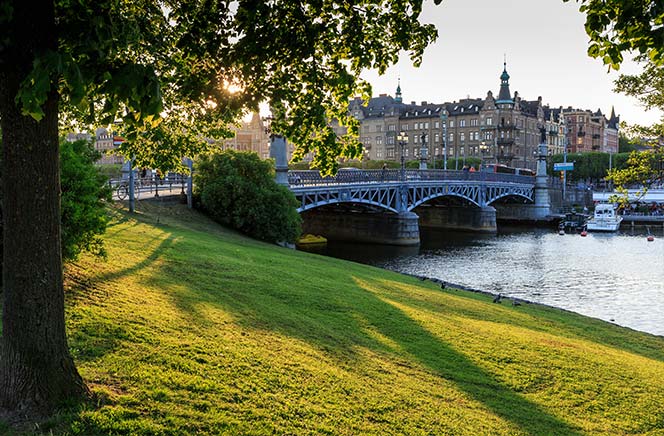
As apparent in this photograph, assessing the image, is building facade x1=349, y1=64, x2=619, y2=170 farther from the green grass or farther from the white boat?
the green grass

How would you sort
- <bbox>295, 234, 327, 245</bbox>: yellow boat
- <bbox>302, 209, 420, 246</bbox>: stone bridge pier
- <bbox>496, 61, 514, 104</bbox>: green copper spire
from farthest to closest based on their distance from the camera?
<bbox>496, 61, 514, 104</bbox>: green copper spire < <bbox>302, 209, 420, 246</bbox>: stone bridge pier < <bbox>295, 234, 327, 245</bbox>: yellow boat

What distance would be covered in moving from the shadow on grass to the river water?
15666 millimetres

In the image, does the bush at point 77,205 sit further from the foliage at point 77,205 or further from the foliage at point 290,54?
the foliage at point 290,54

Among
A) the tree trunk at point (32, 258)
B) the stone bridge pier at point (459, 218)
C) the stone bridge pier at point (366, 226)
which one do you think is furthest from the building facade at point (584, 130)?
the tree trunk at point (32, 258)

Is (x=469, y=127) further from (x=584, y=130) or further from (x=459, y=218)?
(x=459, y=218)

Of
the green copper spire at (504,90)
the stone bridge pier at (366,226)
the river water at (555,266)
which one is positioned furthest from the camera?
the green copper spire at (504,90)

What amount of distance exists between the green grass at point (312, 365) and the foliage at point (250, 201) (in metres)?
19.7

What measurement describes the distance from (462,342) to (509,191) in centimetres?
6927

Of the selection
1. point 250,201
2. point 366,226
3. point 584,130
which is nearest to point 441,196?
point 366,226

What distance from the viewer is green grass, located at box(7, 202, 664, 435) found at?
695 centimetres

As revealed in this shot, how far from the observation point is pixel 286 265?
21.1m

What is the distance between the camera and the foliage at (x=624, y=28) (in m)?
6.04

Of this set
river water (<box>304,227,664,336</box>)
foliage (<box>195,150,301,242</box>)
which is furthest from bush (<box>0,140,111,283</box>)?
foliage (<box>195,150,301,242</box>)

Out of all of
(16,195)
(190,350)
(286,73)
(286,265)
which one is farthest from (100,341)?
(286,265)
